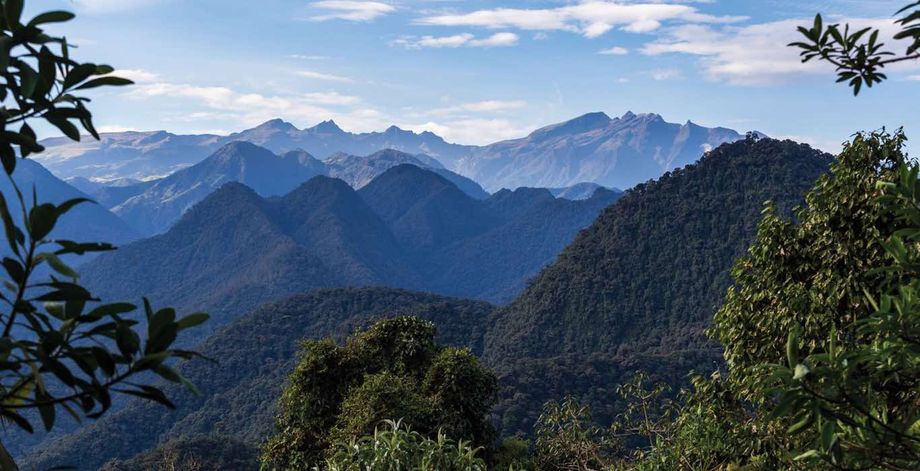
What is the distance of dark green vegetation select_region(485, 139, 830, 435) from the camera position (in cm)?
6944

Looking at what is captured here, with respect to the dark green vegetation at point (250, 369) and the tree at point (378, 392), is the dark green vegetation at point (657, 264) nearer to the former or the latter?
the dark green vegetation at point (250, 369)

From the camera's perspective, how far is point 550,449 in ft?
41.4

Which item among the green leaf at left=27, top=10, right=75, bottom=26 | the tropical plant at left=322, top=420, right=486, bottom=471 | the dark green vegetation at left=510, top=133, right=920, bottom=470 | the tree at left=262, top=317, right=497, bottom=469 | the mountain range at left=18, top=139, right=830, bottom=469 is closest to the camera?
the green leaf at left=27, top=10, right=75, bottom=26

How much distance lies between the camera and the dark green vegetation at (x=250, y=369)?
64.6 meters

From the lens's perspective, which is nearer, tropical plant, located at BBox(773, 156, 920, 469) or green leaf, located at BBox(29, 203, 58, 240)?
green leaf, located at BBox(29, 203, 58, 240)

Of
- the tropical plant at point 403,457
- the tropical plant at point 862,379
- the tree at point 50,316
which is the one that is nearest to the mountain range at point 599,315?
the tropical plant at point 403,457

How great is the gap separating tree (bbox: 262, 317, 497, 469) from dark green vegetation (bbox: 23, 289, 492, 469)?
29.2 meters

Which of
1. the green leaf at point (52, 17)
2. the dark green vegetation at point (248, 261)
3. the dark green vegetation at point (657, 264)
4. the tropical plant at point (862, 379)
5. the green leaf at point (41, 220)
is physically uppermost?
the green leaf at point (52, 17)

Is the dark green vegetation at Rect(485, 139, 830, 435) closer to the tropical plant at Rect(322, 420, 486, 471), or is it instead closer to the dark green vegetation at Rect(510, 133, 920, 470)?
the dark green vegetation at Rect(510, 133, 920, 470)

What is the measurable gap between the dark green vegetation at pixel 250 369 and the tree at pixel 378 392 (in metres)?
29.2

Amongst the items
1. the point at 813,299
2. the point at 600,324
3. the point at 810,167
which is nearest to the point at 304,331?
the point at 600,324

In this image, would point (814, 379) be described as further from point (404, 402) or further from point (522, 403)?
point (522, 403)

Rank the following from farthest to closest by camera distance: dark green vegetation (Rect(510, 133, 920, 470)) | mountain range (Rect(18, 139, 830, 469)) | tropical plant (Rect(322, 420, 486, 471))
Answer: mountain range (Rect(18, 139, 830, 469)) → dark green vegetation (Rect(510, 133, 920, 470)) → tropical plant (Rect(322, 420, 486, 471))

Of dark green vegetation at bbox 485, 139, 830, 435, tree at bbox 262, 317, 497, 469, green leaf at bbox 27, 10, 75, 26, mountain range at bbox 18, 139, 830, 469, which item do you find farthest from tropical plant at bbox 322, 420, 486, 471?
dark green vegetation at bbox 485, 139, 830, 435
